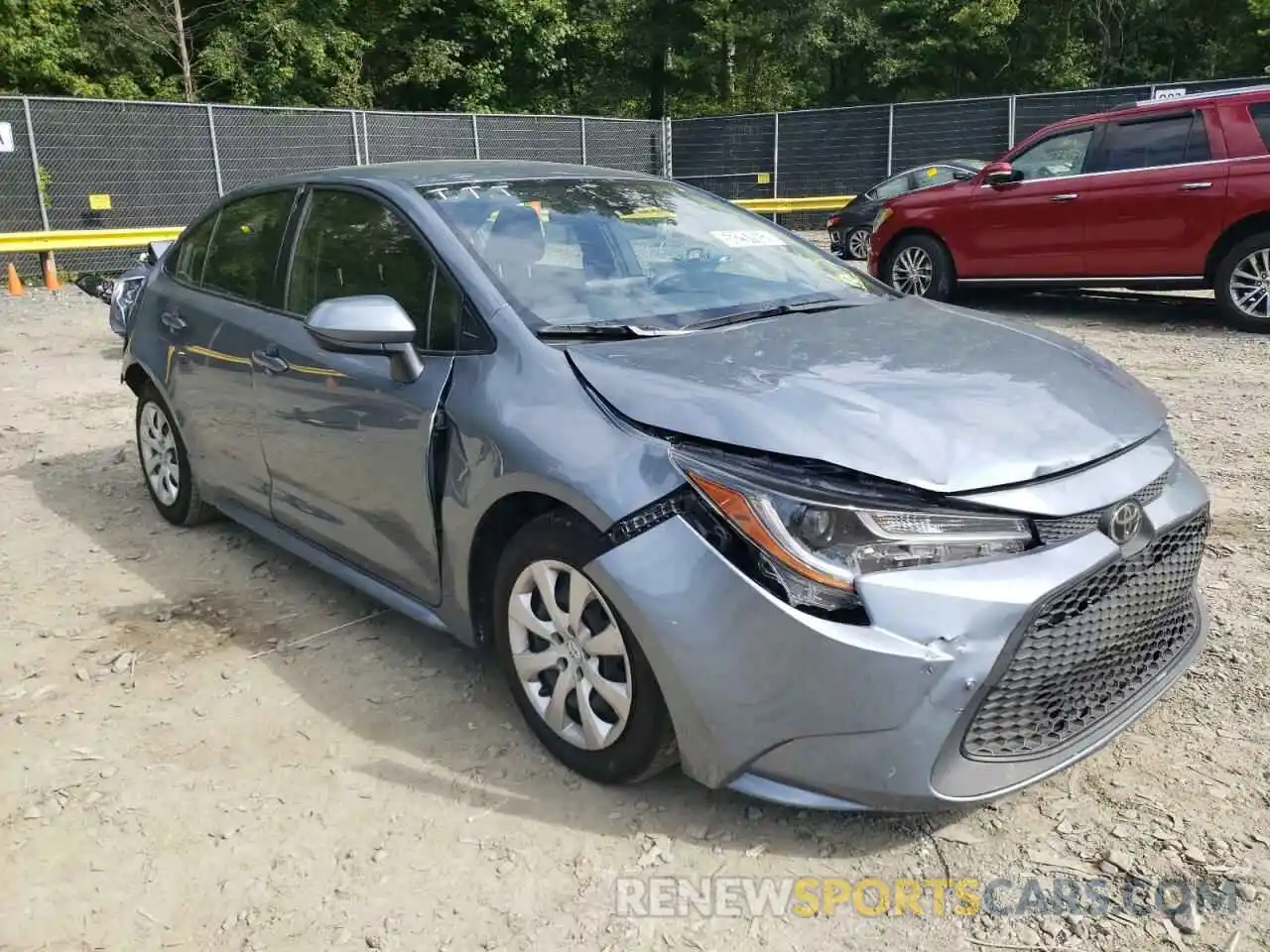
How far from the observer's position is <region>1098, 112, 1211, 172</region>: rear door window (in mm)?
8508

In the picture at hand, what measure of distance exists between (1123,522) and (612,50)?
31.8m

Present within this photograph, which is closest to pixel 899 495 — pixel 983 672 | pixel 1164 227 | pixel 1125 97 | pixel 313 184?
pixel 983 672

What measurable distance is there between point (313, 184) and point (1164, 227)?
7295mm

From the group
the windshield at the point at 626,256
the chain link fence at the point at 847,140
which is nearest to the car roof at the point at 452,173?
the windshield at the point at 626,256

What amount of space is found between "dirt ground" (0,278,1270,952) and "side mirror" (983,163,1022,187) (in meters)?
6.21

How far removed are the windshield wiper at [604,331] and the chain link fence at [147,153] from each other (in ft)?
39.1

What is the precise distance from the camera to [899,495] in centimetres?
224

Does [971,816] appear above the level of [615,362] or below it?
below

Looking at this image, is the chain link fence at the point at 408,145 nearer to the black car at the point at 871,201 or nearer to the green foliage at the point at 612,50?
the black car at the point at 871,201

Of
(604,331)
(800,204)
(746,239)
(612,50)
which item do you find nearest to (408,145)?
(800,204)

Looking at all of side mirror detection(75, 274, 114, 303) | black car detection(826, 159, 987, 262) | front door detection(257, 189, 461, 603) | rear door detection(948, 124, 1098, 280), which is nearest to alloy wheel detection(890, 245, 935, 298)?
rear door detection(948, 124, 1098, 280)

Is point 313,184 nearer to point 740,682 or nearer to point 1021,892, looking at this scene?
point 740,682

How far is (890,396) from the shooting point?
2488 millimetres

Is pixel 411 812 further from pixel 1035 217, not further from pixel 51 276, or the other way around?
pixel 51 276
